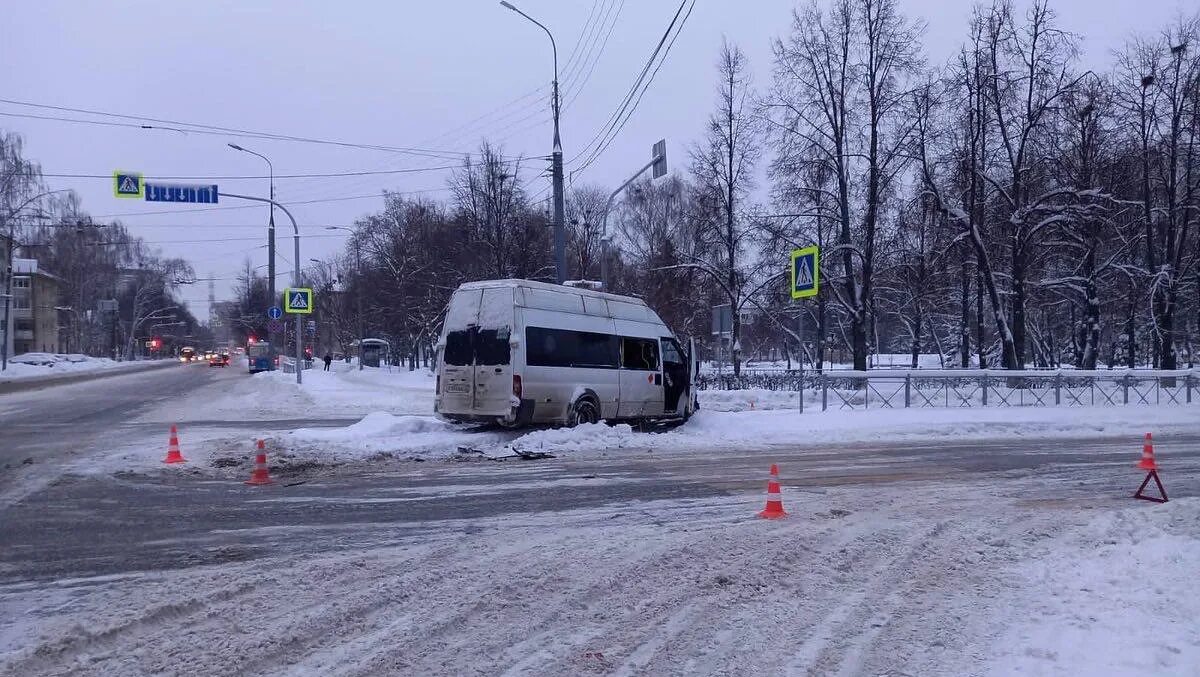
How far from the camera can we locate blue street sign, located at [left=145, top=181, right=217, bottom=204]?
2312 cm

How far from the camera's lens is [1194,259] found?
109 ft

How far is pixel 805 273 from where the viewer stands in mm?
19062

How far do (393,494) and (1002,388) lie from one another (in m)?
19.5

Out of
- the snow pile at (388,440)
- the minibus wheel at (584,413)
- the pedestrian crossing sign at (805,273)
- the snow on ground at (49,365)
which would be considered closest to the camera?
the snow pile at (388,440)

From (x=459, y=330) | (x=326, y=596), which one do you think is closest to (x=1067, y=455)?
(x=459, y=330)

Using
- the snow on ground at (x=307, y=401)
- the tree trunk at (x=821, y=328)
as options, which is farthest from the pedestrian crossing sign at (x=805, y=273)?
the tree trunk at (x=821, y=328)

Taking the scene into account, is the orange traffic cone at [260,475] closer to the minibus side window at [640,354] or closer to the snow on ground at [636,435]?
the snow on ground at [636,435]

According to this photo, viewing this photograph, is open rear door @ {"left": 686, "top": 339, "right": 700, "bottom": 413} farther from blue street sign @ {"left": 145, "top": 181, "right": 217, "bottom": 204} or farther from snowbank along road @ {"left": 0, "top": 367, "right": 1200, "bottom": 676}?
blue street sign @ {"left": 145, "top": 181, "right": 217, "bottom": 204}

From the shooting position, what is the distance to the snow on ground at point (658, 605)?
479 cm

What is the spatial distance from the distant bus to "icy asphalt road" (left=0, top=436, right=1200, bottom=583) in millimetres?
53102

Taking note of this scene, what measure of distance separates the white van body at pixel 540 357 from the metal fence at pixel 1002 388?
5.85 m

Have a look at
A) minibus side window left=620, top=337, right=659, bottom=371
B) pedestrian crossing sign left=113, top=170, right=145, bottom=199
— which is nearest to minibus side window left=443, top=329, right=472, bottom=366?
minibus side window left=620, top=337, right=659, bottom=371

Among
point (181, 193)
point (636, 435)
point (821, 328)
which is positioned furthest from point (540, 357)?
point (821, 328)

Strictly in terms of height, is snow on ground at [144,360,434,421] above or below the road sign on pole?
below
